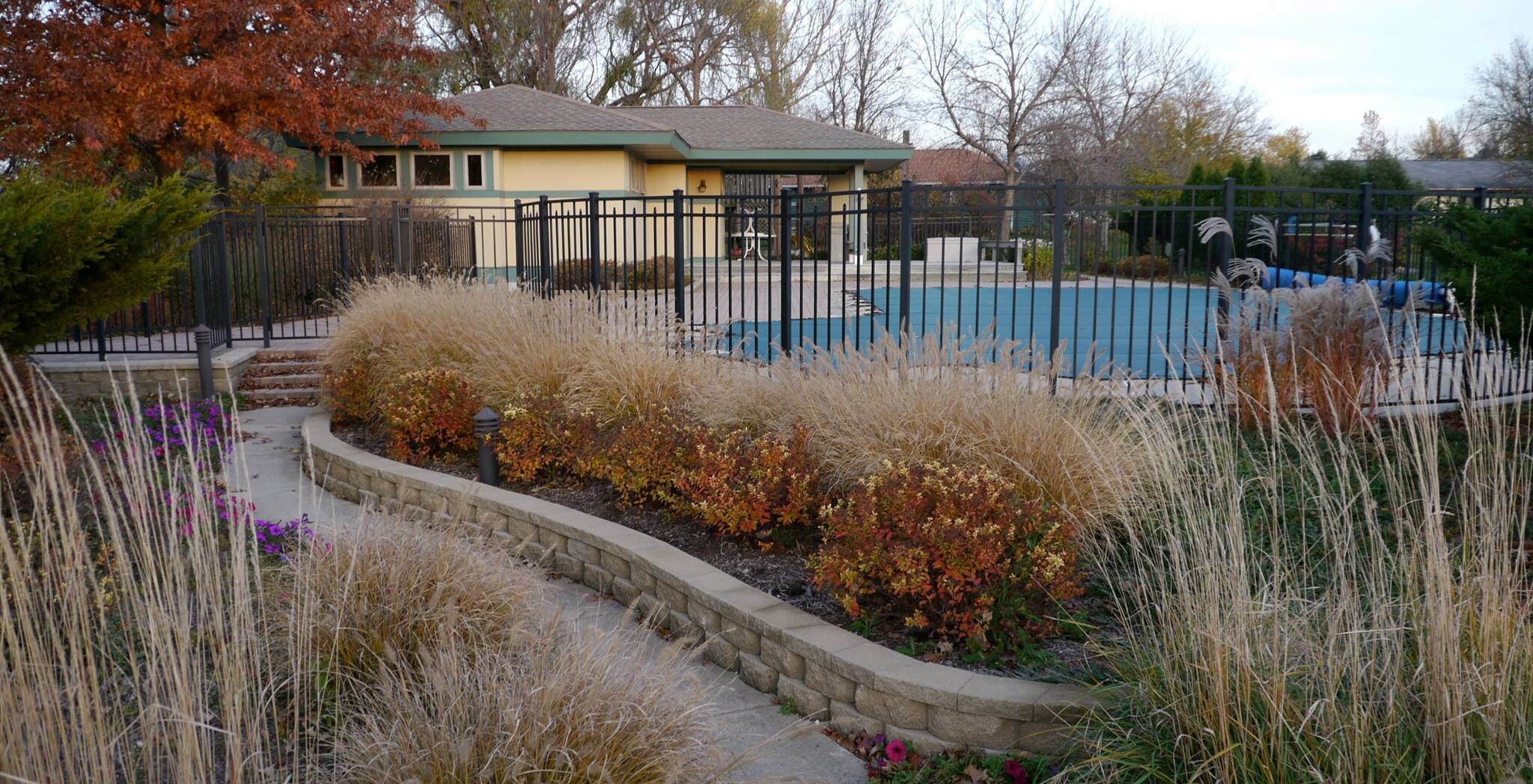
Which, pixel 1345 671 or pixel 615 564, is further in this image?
pixel 615 564

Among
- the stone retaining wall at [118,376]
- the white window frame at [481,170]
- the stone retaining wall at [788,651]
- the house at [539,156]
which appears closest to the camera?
the stone retaining wall at [788,651]

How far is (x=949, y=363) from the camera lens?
4941 mm

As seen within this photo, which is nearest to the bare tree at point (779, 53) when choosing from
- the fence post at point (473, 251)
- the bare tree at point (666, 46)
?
the bare tree at point (666, 46)

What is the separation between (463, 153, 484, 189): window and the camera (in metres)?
20.6

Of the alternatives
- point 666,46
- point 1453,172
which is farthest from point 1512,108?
point 666,46

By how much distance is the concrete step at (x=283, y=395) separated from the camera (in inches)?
412

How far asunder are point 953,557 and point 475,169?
740 inches

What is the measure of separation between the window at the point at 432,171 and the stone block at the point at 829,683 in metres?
18.7

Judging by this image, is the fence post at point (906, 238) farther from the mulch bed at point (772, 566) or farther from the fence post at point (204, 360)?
the fence post at point (204, 360)

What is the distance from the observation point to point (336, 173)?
21.0 meters

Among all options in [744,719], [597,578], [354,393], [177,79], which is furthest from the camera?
[177,79]

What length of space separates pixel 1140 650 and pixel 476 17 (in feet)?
92.7

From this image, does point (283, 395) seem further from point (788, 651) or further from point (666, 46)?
point (666, 46)

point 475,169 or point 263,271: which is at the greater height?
point 475,169
